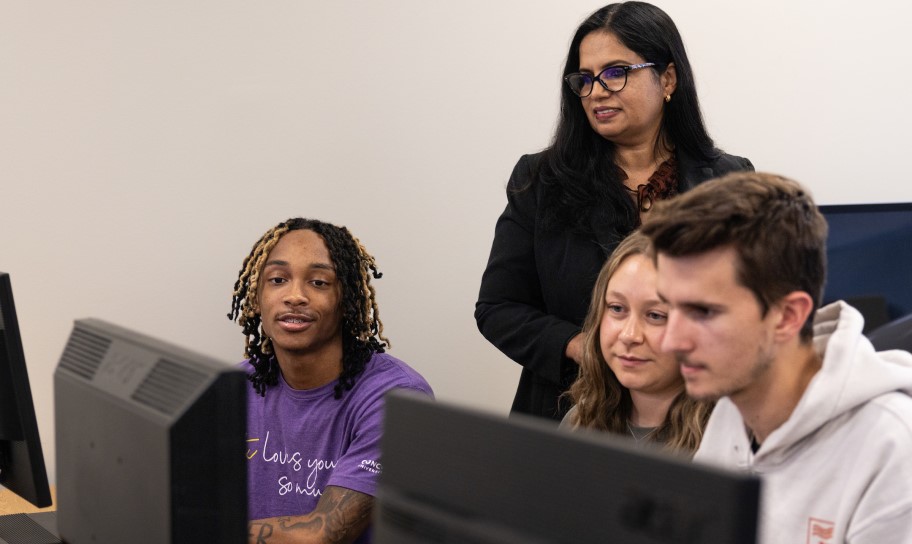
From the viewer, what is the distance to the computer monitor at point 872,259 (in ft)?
8.79

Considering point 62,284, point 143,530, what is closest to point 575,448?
point 143,530

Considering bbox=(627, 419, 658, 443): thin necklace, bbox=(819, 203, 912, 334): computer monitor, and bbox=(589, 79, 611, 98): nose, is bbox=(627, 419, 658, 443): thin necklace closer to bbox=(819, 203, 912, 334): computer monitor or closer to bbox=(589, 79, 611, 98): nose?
bbox=(589, 79, 611, 98): nose

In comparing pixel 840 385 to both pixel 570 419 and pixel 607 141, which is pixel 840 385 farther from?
pixel 607 141

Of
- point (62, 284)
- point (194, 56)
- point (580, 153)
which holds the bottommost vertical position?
point (62, 284)

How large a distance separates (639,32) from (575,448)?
59.1 inches

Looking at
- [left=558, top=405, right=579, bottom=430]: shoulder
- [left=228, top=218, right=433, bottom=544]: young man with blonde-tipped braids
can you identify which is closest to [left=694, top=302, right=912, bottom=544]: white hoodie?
[left=558, top=405, right=579, bottom=430]: shoulder

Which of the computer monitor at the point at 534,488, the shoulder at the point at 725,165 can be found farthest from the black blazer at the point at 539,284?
the computer monitor at the point at 534,488

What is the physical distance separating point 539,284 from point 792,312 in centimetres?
104

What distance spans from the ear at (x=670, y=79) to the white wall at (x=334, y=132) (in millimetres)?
884

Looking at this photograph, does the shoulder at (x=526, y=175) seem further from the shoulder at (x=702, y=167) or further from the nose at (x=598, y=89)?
the shoulder at (x=702, y=167)

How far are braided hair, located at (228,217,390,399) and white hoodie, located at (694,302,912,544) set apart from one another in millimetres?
998

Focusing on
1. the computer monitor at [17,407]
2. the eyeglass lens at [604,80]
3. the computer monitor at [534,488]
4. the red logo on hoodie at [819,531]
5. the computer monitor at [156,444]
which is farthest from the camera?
the eyeglass lens at [604,80]

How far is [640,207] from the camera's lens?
2135 millimetres

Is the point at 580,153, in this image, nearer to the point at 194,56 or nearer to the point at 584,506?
the point at 194,56
